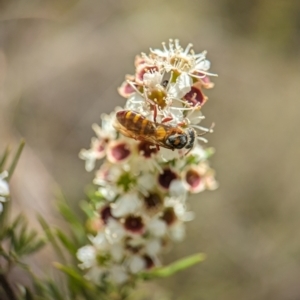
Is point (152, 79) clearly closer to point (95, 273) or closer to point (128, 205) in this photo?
point (128, 205)

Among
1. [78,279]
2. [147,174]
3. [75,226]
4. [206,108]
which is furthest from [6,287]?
[206,108]

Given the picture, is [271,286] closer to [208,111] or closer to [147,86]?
[208,111]

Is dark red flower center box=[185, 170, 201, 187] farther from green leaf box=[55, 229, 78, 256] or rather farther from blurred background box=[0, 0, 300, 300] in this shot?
blurred background box=[0, 0, 300, 300]

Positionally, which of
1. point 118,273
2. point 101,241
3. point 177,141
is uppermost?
point 177,141

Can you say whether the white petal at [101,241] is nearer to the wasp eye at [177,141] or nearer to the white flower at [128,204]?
the white flower at [128,204]

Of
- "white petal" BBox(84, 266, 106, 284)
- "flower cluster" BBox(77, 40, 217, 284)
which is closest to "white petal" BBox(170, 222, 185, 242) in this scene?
"flower cluster" BBox(77, 40, 217, 284)

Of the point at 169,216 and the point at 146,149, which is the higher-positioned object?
the point at 146,149

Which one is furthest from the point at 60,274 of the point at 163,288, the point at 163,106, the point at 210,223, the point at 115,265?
the point at 210,223
